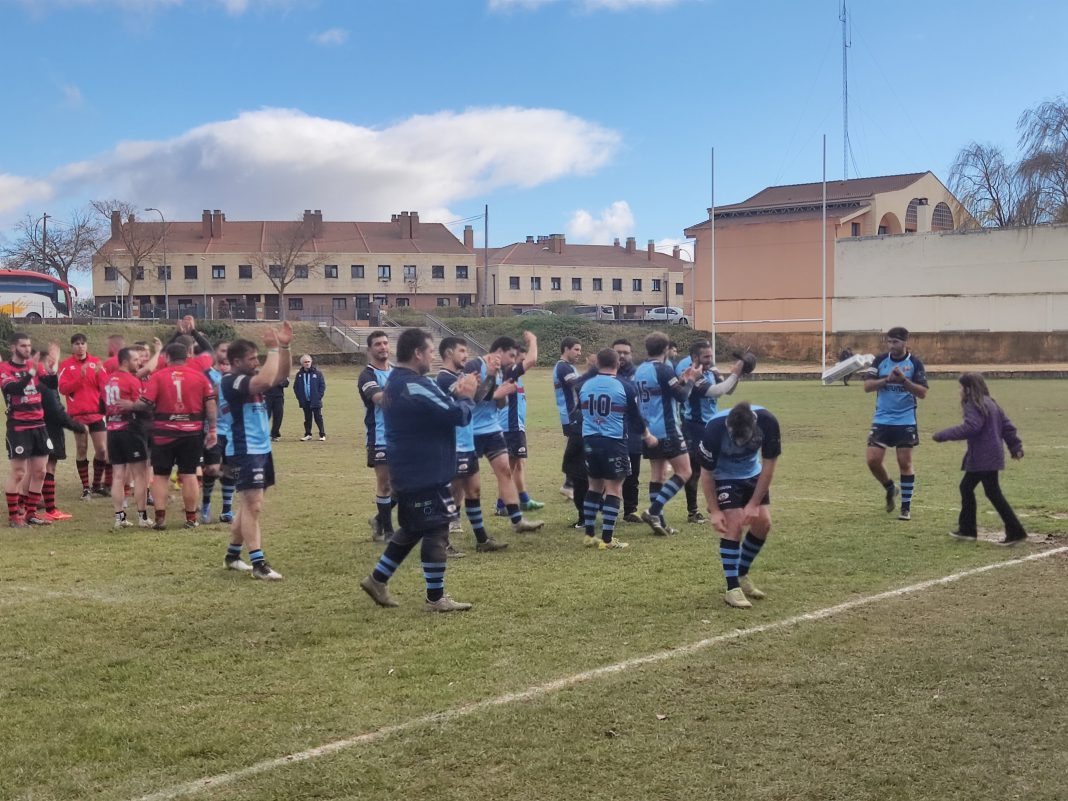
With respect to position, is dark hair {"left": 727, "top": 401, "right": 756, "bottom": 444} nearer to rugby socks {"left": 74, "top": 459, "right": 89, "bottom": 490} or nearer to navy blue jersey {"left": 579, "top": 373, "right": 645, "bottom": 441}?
navy blue jersey {"left": 579, "top": 373, "right": 645, "bottom": 441}

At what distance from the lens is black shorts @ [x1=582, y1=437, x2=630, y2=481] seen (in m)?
9.55

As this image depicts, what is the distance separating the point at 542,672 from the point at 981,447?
5744 millimetres

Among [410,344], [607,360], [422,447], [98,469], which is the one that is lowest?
[98,469]

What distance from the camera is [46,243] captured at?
230 ft

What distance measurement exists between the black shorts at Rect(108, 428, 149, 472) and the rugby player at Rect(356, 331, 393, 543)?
9.34 ft

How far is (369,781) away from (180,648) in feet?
8.55

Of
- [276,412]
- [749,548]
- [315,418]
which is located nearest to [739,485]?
[749,548]

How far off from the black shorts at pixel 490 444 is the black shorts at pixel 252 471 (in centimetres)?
249

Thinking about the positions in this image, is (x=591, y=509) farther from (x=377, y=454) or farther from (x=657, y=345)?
(x=377, y=454)

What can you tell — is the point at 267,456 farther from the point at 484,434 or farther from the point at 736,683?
the point at 736,683

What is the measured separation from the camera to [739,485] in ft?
24.4

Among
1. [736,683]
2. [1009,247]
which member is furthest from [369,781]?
[1009,247]

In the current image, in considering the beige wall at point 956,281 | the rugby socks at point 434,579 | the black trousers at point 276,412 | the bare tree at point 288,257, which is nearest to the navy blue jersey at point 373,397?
the rugby socks at point 434,579

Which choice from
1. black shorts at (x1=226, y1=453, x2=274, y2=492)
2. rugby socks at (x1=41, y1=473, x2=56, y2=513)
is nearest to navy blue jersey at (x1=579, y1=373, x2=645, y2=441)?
black shorts at (x1=226, y1=453, x2=274, y2=492)
